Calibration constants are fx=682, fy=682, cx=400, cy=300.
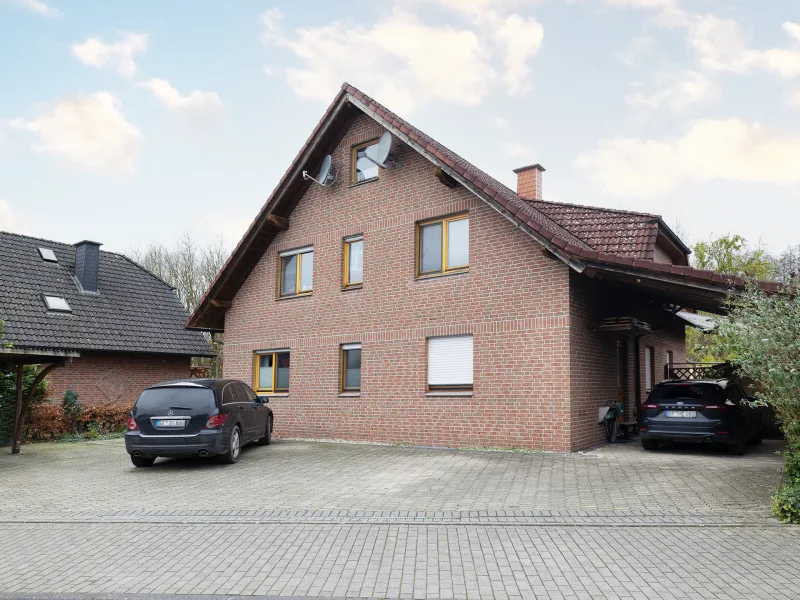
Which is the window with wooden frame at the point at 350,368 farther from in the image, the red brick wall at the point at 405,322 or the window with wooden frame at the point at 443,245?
the window with wooden frame at the point at 443,245

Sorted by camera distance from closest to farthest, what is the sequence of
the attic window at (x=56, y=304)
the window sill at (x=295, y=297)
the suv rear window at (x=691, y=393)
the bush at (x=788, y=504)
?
the bush at (x=788, y=504), the suv rear window at (x=691, y=393), the window sill at (x=295, y=297), the attic window at (x=56, y=304)

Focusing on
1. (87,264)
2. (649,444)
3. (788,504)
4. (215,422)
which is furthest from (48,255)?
(788,504)

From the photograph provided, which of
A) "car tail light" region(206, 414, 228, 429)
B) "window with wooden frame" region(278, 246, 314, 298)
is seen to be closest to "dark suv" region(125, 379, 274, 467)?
"car tail light" region(206, 414, 228, 429)

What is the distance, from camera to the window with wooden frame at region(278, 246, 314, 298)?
17828 millimetres

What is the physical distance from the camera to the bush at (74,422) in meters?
17.6

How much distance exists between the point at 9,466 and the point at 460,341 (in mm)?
9149

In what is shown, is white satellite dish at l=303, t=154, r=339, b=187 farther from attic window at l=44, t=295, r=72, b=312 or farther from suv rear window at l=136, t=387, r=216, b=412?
attic window at l=44, t=295, r=72, b=312

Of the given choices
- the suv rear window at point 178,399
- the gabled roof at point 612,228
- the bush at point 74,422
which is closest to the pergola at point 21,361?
the bush at point 74,422

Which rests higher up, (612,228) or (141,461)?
(612,228)

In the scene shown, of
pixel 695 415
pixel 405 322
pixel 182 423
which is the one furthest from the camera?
pixel 405 322

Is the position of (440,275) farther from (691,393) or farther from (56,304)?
(56,304)

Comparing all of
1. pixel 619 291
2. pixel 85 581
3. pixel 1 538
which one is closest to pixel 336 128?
pixel 619 291

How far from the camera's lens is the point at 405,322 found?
1527 cm

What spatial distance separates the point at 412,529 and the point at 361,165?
1150 cm
